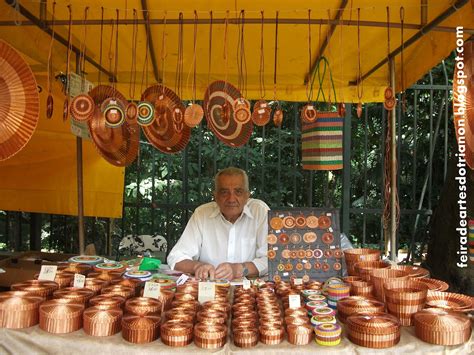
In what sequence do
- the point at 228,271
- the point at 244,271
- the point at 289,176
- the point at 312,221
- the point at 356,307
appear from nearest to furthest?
the point at 356,307, the point at 312,221, the point at 228,271, the point at 244,271, the point at 289,176

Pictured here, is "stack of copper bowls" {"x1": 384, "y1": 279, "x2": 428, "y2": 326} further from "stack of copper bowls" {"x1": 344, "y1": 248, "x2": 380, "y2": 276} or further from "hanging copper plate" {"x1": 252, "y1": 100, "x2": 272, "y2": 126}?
"hanging copper plate" {"x1": 252, "y1": 100, "x2": 272, "y2": 126}

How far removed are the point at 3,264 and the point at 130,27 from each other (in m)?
1.93

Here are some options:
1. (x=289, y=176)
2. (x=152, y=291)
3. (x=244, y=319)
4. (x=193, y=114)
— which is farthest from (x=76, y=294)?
(x=289, y=176)

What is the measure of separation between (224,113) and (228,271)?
883mm

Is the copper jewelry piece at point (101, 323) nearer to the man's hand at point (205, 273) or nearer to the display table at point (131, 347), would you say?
the display table at point (131, 347)

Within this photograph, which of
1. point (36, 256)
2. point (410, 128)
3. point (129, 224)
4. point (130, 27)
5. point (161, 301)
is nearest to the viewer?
point (161, 301)

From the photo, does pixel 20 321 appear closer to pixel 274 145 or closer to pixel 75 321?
pixel 75 321

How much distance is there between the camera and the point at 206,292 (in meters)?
1.82

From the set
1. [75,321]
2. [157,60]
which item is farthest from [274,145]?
[75,321]

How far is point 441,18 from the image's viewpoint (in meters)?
2.29

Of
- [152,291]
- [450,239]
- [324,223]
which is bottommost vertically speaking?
[450,239]

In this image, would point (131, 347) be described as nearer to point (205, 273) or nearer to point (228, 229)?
point (205, 273)

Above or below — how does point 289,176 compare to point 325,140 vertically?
below

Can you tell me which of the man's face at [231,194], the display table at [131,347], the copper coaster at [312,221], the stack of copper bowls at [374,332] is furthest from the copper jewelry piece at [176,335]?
the man's face at [231,194]
